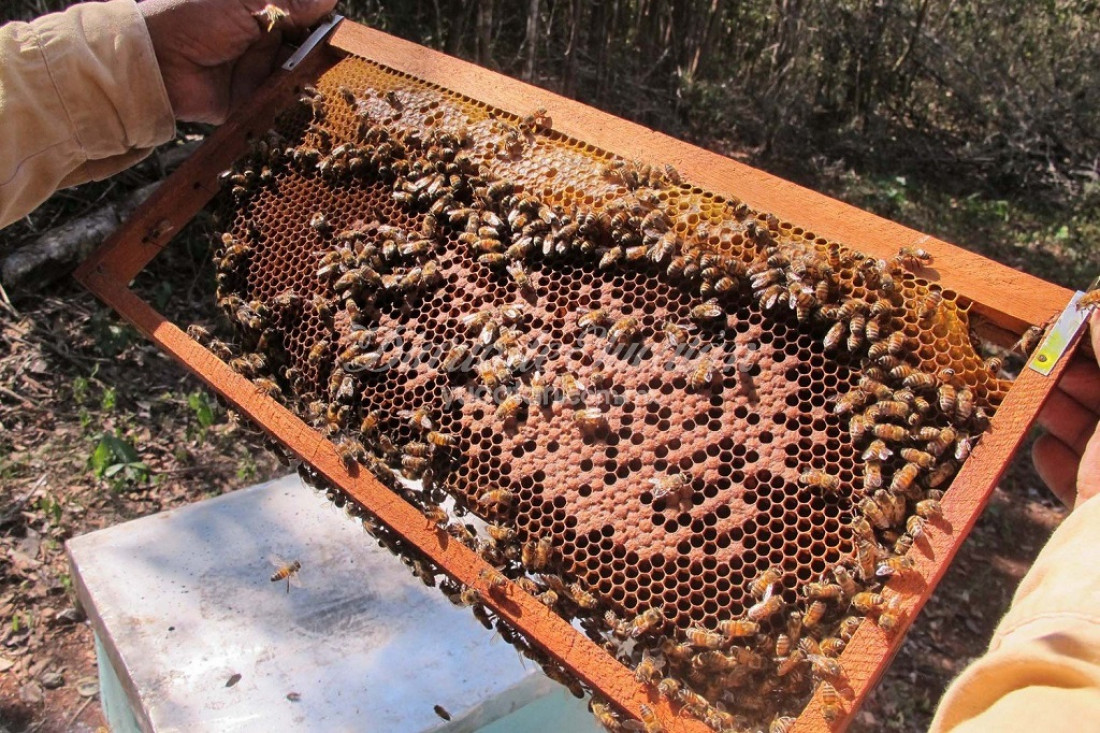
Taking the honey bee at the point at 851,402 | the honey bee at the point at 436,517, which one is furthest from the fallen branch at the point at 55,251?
the honey bee at the point at 851,402

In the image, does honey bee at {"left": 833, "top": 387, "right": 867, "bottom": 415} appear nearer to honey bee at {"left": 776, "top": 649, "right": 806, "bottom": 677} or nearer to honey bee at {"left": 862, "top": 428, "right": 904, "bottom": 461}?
honey bee at {"left": 862, "top": 428, "right": 904, "bottom": 461}

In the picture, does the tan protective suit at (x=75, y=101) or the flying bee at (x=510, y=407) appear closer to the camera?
the flying bee at (x=510, y=407)

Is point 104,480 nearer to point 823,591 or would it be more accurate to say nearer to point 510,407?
point 510,407

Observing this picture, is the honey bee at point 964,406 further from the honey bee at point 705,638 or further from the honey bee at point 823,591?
the honey bee at point 705,638

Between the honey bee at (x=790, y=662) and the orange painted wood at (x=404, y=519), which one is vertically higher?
the honey bee at (x=790, y=662)

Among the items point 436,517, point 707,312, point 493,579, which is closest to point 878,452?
point 707,312

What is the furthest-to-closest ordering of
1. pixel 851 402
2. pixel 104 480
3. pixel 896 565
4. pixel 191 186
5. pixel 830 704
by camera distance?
pixel 104 480, pixel 191 186, pixel 851 402, pixel 896 565, pixel 830 704
